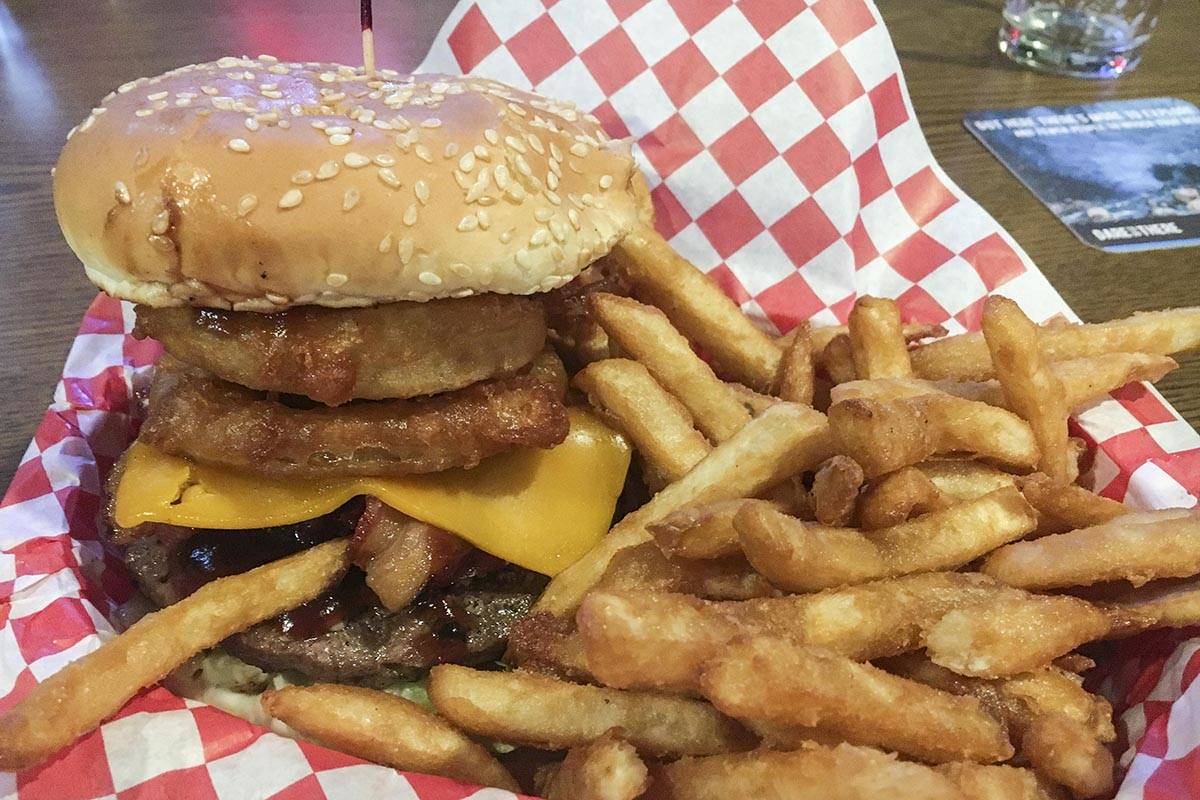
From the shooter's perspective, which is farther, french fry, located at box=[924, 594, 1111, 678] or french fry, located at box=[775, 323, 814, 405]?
french fry, located at box=[775, 323, 814, 405]

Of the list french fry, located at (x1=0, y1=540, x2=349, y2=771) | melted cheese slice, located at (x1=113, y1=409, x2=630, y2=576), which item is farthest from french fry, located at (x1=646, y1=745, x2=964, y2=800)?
french fry, located at (x1=0, y1=540, x2=349, y2=771)

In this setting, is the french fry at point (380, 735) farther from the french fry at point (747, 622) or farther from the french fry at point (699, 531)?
the french fry at point (699, 531)

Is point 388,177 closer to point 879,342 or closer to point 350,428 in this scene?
point 350,428

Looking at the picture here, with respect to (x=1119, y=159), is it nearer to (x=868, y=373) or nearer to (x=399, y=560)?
(x=868, y=373)

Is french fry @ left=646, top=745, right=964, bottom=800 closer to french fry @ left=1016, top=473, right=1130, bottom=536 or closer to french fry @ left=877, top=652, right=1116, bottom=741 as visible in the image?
french fry @ left=877, top=652, right=1116, bottom=741

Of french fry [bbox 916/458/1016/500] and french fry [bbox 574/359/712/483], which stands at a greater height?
french fry [bbox 574/359/712/483]

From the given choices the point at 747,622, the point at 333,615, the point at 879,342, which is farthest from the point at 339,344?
the point at 879,342

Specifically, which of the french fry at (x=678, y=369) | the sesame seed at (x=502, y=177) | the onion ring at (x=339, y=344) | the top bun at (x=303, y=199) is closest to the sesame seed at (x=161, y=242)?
the top bun at (x=303, y=199)
